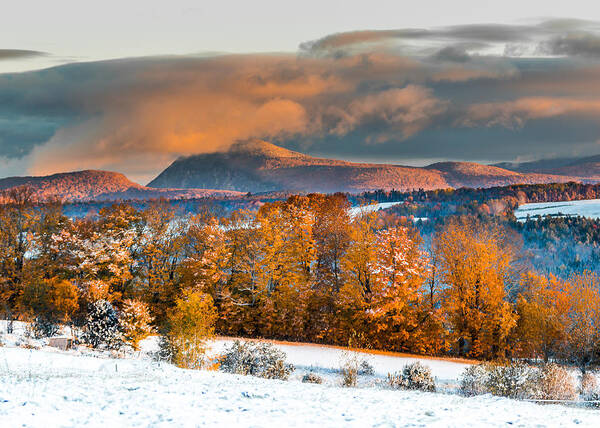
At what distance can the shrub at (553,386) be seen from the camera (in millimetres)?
23297

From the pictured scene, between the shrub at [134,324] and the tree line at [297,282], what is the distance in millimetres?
4679

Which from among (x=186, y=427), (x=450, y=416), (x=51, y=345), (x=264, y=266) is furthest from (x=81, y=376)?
(x=264, y=266)

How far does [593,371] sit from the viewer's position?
42688 millimetres

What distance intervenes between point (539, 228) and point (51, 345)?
570 feet

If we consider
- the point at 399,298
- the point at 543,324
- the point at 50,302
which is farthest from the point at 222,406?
the point at 543,324

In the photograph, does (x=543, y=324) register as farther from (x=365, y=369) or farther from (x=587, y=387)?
(x=365, y=369)

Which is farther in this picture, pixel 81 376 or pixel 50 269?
pixel 50 269

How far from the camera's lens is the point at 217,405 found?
1456cm

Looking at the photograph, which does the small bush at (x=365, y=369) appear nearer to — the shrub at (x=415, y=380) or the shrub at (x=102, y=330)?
the shrub at (x=415, y=380)

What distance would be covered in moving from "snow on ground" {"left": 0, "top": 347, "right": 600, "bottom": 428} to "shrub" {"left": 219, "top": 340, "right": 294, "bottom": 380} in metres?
12.1

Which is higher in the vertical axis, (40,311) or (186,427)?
(186,427)

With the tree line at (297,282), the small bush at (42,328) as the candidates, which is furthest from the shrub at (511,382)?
the small bush at (42,328)

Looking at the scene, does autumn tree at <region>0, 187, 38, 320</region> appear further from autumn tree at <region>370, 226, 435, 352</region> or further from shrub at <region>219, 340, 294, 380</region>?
autumn tree at <region>370, 226, 435, 352</region>

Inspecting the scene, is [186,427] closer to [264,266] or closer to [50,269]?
[264,266]
